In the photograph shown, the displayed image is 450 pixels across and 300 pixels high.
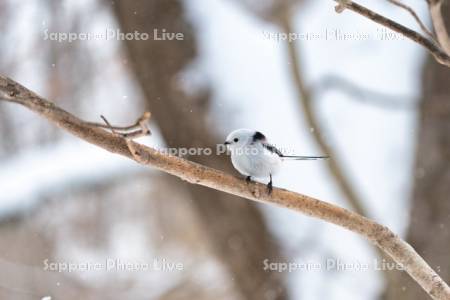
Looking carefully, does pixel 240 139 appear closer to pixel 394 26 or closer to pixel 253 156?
pixel 253 156

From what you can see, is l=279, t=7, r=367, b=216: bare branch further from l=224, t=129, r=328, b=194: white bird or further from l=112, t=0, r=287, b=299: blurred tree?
l=224, t=129, r=328, b=194: white bird

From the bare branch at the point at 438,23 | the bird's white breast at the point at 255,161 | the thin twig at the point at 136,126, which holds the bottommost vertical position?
the thin twig at the point at 136,126

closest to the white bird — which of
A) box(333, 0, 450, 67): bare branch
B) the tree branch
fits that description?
the tree branch

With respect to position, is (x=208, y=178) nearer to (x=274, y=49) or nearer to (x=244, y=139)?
(x=244, y=139)

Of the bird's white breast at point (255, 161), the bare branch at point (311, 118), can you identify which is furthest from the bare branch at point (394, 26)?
the bare branch at point (311, 118)

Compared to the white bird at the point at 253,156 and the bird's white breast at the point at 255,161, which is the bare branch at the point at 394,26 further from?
the bird's white breast at the point at 255,161

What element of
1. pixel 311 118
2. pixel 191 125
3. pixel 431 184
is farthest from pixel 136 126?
pixel 311 118
